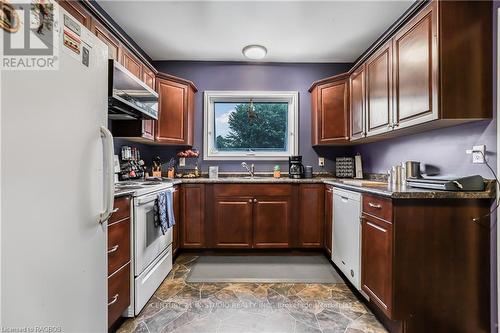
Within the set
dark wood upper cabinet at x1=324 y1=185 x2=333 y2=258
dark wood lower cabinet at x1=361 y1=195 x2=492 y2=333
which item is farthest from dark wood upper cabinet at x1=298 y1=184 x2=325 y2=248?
dark wood lower cabinet at x1=361 y1=195 x2=492 y2=333

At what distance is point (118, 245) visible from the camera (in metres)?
1.46

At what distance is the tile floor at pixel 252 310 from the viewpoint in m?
1.55

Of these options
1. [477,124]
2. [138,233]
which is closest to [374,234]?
[477,124]

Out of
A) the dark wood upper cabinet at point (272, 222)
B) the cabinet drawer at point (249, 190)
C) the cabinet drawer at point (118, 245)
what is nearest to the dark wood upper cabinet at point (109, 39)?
the cabinet drawer at point (118, 245)

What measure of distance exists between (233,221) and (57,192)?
2.06 metres

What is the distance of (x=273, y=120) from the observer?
11.1 feet

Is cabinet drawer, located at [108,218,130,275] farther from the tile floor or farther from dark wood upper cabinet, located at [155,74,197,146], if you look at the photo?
dark wood upper cabinet, located at [155,74,197,146]

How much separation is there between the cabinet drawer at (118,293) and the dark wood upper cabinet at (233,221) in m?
1.24

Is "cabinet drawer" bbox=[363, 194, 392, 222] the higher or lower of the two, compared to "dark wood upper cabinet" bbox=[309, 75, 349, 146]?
lower

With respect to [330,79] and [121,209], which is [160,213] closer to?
[121,209]

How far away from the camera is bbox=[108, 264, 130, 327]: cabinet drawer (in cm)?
138

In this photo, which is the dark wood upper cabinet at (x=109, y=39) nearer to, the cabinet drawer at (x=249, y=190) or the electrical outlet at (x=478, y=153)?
the cabinet drawer at (x=249, y=190)

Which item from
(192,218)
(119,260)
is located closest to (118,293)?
(119,260)

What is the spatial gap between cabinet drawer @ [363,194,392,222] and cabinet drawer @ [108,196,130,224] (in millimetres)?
1742
